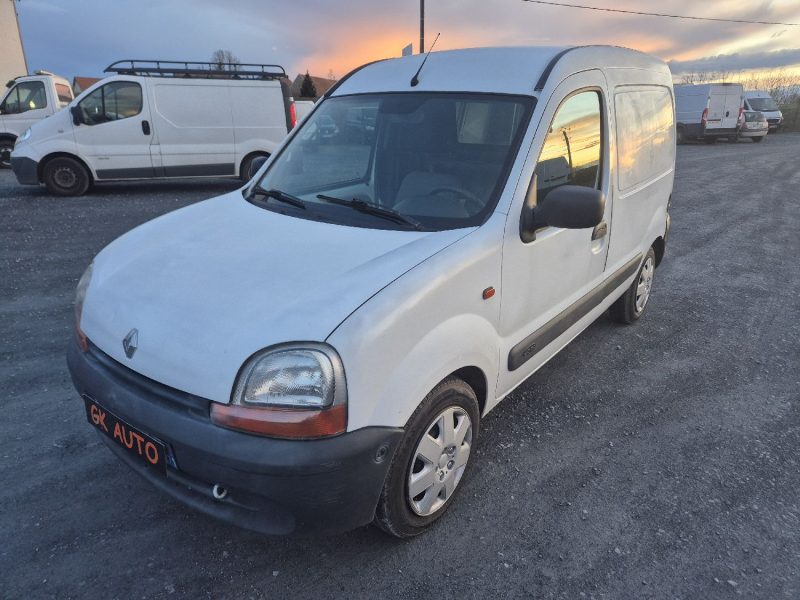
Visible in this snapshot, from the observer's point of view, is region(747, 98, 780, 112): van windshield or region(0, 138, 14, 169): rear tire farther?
region(747, 98, 780, 112): van windshield

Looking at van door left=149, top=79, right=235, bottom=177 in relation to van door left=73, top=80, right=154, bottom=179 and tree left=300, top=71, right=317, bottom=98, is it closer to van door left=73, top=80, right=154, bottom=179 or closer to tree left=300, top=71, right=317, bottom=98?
van door left=73, top=80, right=154, bottom=179

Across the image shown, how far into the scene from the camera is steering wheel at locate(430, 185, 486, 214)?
251 centimetres

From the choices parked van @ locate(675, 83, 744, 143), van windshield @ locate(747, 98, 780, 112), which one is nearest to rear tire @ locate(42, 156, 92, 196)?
parked van @ locate(675, 83, 744, 143)

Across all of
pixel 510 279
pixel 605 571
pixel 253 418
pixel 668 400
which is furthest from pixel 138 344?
pixel 668 400

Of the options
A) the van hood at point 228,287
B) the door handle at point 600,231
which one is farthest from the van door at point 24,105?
the door handle at point 600,231

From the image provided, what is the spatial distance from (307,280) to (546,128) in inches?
56.0

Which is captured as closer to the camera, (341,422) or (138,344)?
(341,422)

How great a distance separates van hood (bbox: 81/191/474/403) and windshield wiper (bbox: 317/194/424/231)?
0.13 m

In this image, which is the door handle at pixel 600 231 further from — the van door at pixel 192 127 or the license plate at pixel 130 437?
the van door at pixel 192 127

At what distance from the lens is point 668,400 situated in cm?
356

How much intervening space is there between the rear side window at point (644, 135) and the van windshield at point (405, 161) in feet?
3.98

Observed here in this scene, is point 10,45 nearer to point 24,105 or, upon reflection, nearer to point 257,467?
point 24,105

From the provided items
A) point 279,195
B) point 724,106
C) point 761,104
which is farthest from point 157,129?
point 761,104

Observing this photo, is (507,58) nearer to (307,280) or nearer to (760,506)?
(307,280)
